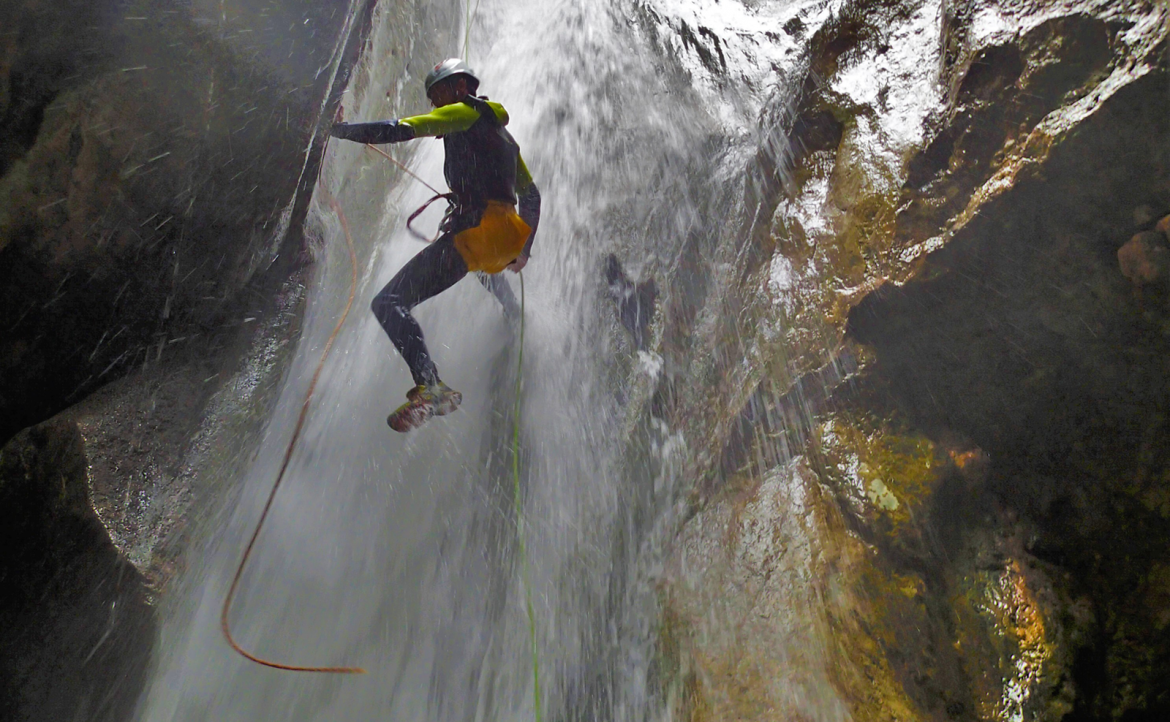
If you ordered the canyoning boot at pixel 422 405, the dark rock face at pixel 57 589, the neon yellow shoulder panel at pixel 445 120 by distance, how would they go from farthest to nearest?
the canyoning boot at pixel 422 405 → the dark rock face at pixel 57 589 → the neon yellow shoulder panel at pixel 445 120

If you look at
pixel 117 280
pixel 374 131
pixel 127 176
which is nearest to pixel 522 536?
pixel 374 131

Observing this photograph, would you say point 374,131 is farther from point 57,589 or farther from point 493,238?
point 57,589

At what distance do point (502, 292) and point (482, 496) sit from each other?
4.85 feet

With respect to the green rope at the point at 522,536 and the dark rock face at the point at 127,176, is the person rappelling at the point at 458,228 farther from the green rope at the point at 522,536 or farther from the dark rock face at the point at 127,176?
the dark rock face at the point at 127,176

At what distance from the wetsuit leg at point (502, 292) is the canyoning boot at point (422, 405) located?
1.29 meters

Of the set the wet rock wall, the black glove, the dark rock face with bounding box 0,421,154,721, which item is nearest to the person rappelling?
the black glove

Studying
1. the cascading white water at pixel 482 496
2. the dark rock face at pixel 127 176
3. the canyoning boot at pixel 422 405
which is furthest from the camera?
the cascading white water at pixel 482 496

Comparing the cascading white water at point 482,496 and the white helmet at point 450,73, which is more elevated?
the white helmet at point 450,73

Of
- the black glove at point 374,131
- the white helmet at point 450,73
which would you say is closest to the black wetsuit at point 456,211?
the white helmet at point 450,73

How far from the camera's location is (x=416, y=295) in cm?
305

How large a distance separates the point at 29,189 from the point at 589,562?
130 inches

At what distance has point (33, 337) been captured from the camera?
260 centimetres

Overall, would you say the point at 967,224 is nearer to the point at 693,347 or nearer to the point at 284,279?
the point at 693,347

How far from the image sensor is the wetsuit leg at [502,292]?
405cm
